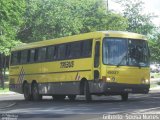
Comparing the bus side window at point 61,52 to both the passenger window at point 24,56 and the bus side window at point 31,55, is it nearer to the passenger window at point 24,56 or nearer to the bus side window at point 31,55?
the bus side window at point 31,55

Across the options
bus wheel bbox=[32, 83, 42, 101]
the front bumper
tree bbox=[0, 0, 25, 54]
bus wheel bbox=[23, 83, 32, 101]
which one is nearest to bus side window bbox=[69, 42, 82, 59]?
the front bumper

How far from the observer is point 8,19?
181ft

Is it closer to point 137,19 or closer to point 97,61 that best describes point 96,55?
point 97,61

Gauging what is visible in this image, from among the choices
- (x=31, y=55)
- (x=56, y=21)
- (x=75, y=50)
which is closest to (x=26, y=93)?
(x=31, y=55)

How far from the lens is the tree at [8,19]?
5369 cm

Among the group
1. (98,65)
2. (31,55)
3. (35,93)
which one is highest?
(31,55)

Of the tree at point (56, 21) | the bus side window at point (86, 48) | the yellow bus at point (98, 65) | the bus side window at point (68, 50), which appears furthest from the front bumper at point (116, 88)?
the tree at point (56, 21)

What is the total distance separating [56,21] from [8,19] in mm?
16329

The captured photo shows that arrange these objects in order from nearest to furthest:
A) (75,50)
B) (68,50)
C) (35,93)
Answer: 1. (75,50)
2. (68,50)
3. (35,93)

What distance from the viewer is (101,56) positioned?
2686 cm

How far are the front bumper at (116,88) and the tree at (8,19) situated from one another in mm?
27204

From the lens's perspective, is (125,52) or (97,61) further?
(125,52)

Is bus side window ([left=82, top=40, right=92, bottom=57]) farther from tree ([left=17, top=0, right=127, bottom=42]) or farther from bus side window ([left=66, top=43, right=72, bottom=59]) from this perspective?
tree ([left=17, top=0, right=127, bottom=42])

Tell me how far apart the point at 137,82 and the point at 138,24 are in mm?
60684
